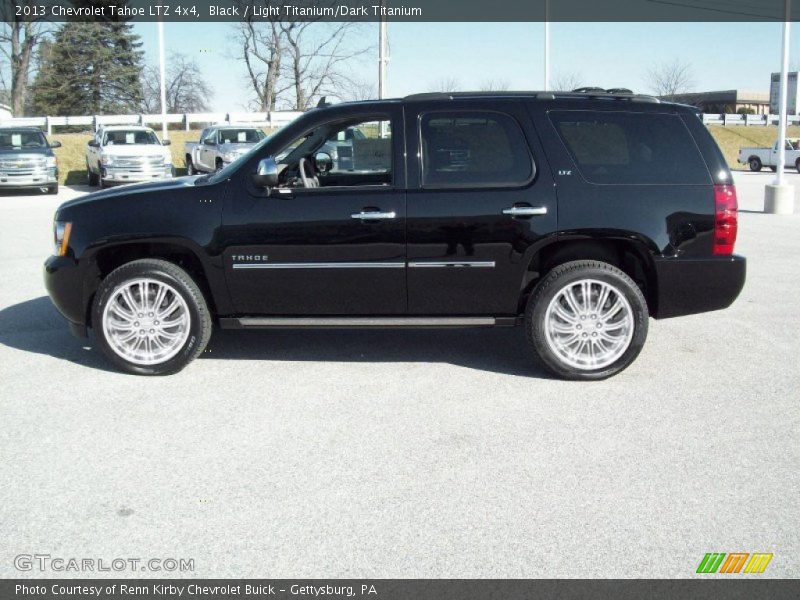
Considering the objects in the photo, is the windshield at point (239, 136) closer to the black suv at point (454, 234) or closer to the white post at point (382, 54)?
the white post at point (382, 54)

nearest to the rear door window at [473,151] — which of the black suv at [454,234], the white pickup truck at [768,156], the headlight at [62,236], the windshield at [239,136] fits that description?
the black suv at [454,234]

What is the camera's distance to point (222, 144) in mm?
26562

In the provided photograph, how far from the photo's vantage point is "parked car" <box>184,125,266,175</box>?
2617 cm

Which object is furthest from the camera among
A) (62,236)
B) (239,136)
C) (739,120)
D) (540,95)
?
(739,120)

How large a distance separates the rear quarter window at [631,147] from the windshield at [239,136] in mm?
22034

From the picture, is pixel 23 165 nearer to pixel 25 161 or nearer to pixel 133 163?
pixel 25 161

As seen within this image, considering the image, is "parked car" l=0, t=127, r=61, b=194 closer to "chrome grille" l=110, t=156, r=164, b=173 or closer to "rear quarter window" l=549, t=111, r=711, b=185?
"chrome grille" l=110, t=156, r=164, b=173

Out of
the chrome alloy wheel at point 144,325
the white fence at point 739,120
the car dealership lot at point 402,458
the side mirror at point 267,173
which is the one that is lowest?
the car dealership lot at point 402,458

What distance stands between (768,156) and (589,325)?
4058 centimetres

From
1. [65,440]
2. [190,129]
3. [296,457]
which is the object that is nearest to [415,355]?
[296,457]

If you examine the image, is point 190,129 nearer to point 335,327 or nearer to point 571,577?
point 335,327

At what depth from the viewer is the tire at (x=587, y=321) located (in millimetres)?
5887

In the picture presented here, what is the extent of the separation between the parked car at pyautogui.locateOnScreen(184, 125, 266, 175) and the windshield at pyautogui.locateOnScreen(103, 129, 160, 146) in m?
1.66

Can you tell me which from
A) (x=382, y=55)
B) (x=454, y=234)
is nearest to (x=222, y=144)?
(x=382, y=55)
